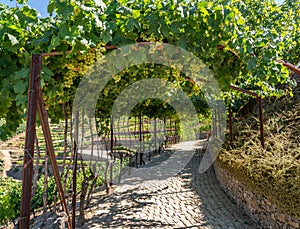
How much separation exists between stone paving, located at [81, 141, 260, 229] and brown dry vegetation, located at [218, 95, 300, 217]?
715mm

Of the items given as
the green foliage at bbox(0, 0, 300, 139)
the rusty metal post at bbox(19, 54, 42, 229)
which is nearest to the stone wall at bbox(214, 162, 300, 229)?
the green foliage at bbox(0, 0, 300, 139)

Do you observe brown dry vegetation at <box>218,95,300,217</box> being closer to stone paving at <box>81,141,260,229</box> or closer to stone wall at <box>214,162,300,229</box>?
stone wall at <box>214,162,300,229</box>

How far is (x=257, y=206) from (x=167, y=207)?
1.68 metres

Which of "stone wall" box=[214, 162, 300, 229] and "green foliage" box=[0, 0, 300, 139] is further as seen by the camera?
"stone wall" box=[214, 162, 300, 229]

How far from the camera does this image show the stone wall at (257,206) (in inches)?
155

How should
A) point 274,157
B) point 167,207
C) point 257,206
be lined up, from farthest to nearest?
1. point 167,207
2. point 257,206
3. point 274,157

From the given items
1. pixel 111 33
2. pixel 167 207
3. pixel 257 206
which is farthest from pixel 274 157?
pixel 111 33

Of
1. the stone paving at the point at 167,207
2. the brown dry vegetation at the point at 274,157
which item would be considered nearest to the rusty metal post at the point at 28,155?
the stone paving at the point at 167,207

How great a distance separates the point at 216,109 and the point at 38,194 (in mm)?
5665

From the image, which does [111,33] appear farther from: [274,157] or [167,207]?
[167,207]

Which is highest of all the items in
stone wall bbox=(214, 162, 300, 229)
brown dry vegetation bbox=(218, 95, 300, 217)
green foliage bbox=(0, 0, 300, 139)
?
green foliage bbox=(0, 0, 300, 139)

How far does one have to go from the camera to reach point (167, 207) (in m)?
5.49

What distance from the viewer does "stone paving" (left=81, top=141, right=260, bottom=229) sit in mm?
4688

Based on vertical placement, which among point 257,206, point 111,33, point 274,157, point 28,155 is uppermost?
point 111,33
